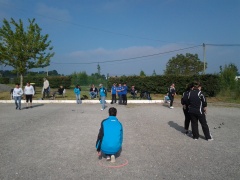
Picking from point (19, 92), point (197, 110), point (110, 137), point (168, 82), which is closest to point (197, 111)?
point (197, 110)

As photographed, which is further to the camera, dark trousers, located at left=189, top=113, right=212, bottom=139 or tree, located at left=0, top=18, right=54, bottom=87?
tree, located at left=0, top=18, right=54, bottom=87

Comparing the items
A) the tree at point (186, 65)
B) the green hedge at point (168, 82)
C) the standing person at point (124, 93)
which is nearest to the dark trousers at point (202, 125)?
the standing person at point (124, 93)

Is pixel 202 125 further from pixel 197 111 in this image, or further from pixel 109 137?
pixel 109 137

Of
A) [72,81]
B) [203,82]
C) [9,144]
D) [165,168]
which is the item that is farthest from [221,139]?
[72,81]

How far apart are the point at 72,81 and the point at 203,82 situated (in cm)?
1959

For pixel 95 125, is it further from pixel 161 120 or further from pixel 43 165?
pixel 43 165

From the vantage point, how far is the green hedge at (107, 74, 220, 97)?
20609 mm

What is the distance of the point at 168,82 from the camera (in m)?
23.2

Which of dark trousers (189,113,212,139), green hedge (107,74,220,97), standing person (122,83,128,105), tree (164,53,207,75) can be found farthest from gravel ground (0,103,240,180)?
tree (164,53,207,75)

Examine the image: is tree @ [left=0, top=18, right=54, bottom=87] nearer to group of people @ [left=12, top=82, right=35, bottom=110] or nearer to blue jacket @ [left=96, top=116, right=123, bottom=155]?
group of people @ [left=12, top=82, right=35, bottom=110]

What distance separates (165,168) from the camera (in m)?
4.72

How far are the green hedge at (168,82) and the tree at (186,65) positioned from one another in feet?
57.7

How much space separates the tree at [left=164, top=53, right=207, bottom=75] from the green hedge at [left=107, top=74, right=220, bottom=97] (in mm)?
17586

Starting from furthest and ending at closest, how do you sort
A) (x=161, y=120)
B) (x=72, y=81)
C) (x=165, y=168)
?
(x=72, y=81) < (x=161, y=120) < (x=165, y=168)
